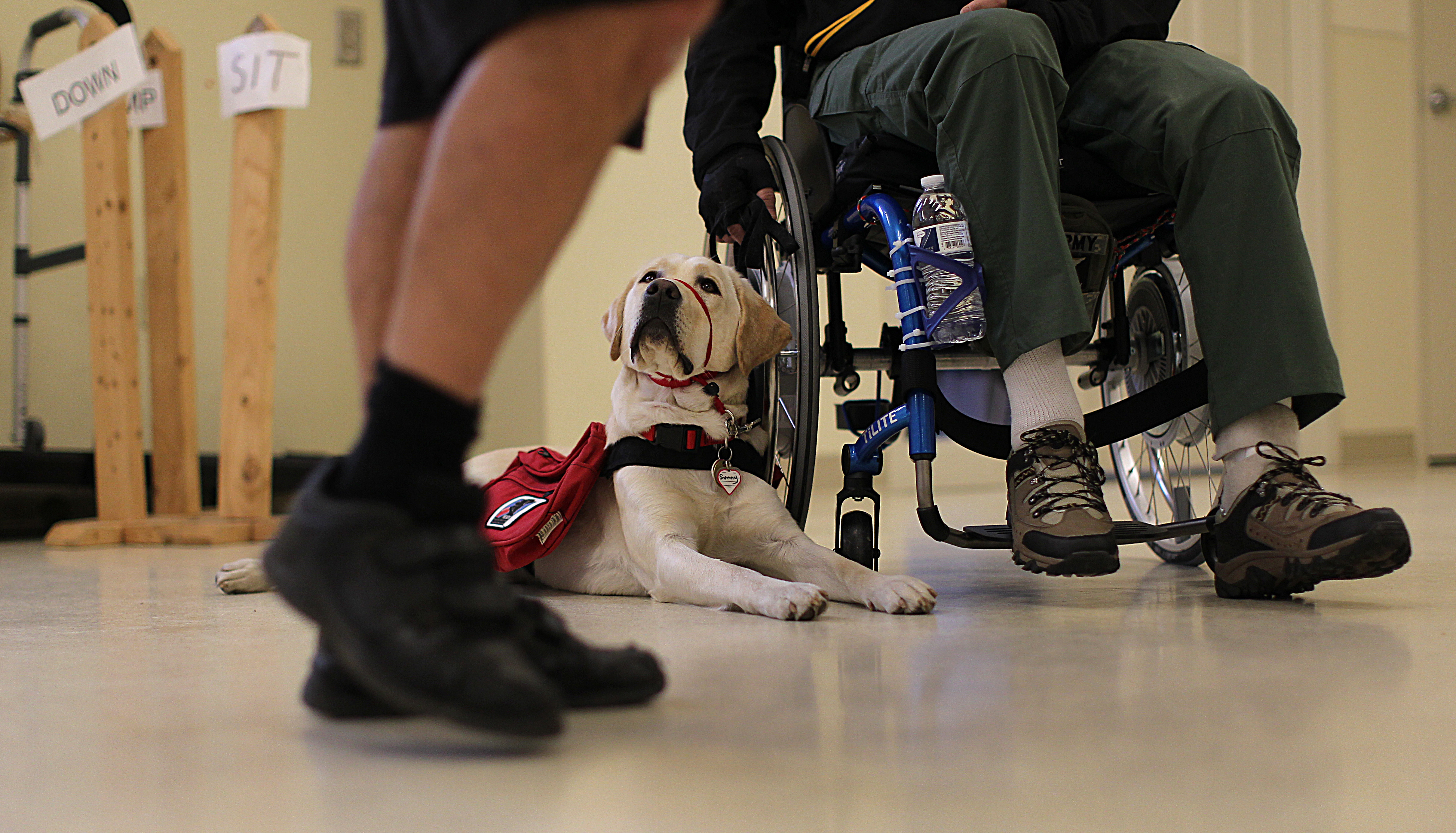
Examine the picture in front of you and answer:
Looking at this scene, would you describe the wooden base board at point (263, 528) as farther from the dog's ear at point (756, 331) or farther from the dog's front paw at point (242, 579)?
the dog's ear at point (756, 331)

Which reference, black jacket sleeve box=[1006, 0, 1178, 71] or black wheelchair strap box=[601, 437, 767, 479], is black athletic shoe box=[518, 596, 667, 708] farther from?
black jacket sleeve box=[1006, 0, 1178, 71]

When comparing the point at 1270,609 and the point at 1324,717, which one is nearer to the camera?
the point at 1324,717

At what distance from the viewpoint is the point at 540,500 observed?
5.69 ft

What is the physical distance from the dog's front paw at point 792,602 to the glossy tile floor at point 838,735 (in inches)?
0.7

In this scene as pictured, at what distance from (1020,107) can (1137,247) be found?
59 centimetres

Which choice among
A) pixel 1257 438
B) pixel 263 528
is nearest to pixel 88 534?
pixel 263 528

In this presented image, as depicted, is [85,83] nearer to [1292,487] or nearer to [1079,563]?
[1079,563]

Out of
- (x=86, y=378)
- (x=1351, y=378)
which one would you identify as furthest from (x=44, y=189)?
(x=1351, y=378)

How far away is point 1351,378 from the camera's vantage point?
5.76 m

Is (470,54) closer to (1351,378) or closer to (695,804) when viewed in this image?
(695,804)

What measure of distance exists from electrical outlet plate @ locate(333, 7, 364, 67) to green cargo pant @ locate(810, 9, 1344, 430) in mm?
3869

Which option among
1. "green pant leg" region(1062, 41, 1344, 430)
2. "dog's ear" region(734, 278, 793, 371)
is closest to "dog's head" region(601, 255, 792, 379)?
"dog's ear" region(734, 278, 793, 371)

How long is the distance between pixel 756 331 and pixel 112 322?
2.34m

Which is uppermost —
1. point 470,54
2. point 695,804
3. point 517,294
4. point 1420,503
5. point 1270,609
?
point 470,54
